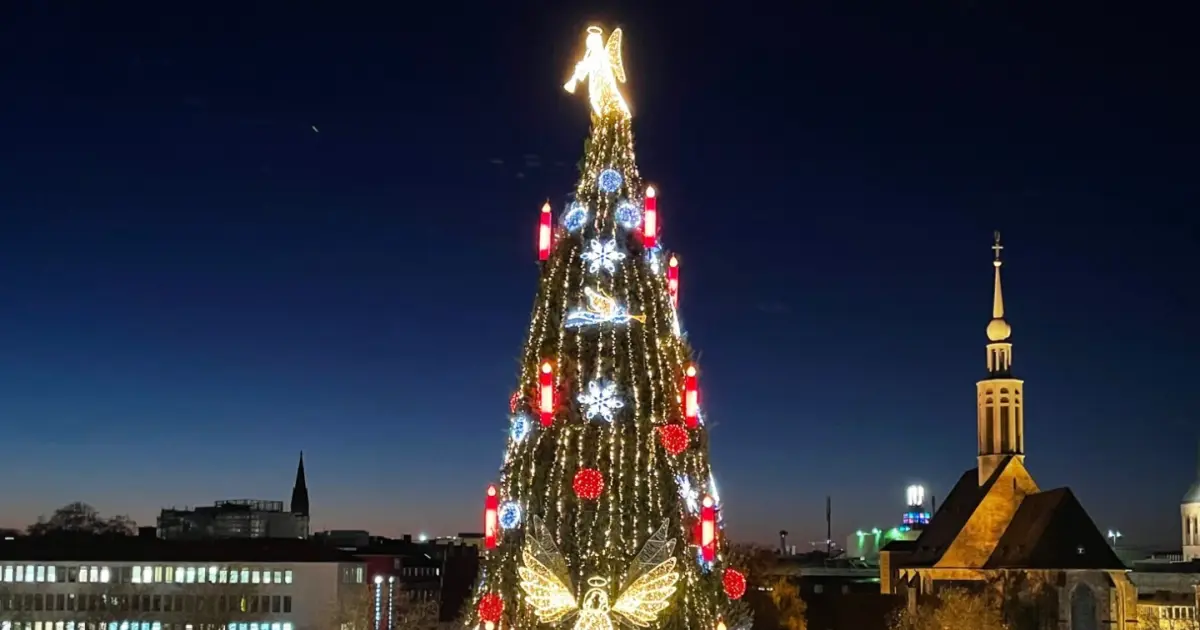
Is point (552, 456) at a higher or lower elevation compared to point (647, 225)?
lower

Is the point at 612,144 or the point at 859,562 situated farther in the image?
the point at 859,562

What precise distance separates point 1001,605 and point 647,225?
47777 mm

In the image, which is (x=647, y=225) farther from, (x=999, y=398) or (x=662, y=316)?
(x=999, y=398)

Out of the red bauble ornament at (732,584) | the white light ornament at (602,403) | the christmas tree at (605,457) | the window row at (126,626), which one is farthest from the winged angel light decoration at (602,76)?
the window row at (126,626)

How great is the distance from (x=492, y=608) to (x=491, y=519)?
1889 millimetres

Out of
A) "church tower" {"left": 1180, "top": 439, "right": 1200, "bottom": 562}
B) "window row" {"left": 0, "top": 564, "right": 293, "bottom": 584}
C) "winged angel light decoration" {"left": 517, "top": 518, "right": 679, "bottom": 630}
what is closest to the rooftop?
"window row" {"left": 0, "top": 564, "right": 293, "bottom": 584}

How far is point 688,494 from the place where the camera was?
93.3ft

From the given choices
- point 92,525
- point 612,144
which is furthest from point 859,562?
point 612,144

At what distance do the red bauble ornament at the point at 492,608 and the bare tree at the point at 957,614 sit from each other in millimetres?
36839

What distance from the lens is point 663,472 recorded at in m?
28.2

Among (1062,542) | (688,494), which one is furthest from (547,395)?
(1062,542)

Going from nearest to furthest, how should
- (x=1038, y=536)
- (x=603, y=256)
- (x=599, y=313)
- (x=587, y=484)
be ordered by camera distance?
(x=587, y=484), (x=599, y=313), (x=603, y=256), (x=1038, y=536)

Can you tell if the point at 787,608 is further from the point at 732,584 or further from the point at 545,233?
the point at 545,233

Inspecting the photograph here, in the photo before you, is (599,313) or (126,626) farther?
(126,626)
